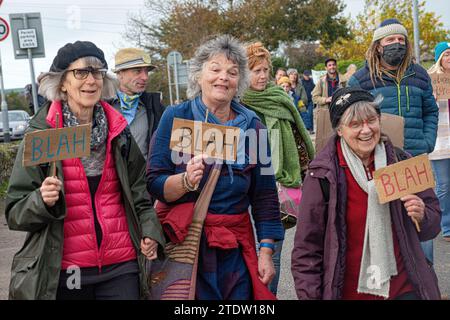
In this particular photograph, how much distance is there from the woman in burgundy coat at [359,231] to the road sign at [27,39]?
29.4 feet

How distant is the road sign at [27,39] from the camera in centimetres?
1134

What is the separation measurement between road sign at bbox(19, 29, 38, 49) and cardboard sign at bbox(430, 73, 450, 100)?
718 centimetres

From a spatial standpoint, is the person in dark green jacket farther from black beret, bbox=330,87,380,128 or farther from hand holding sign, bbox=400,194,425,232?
hand holding sign, bbox=400,194,425,232

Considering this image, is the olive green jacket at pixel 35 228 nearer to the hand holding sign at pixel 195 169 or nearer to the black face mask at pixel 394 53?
the hand holding sign at pixel 195 169

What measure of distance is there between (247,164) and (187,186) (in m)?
0.40

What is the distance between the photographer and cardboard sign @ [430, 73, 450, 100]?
641 cm

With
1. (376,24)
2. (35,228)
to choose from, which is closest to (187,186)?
(35,228)

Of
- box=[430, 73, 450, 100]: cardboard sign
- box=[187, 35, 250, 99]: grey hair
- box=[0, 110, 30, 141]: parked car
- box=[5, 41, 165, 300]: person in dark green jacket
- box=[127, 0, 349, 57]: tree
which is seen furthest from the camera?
box=[127, 0, 349, 57]: tree

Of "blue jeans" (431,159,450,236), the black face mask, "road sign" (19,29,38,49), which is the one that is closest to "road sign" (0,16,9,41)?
"road sign" (19,29,38,49)

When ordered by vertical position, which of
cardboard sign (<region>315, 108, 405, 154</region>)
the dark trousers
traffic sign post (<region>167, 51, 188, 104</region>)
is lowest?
the dark trousers

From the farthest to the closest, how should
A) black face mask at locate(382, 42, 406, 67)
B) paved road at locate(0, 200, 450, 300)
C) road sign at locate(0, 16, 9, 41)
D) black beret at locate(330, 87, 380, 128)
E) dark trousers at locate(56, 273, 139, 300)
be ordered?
road sign at locate(0, 16, 9, 41) < paved road at locate(0, 200, 450, 300) < black face mask at locate(382, 42, 406, 67) < black beret at locate(330, 87, 380, 128) < dark trousers at locate(56, 273, 139, 300)

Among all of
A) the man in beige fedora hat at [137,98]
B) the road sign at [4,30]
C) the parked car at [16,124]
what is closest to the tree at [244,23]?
the parked car at [16,124]

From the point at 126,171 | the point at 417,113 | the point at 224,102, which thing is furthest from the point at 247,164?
the point at 417,113

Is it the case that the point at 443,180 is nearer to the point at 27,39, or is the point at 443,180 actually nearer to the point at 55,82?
the point at 55,82
